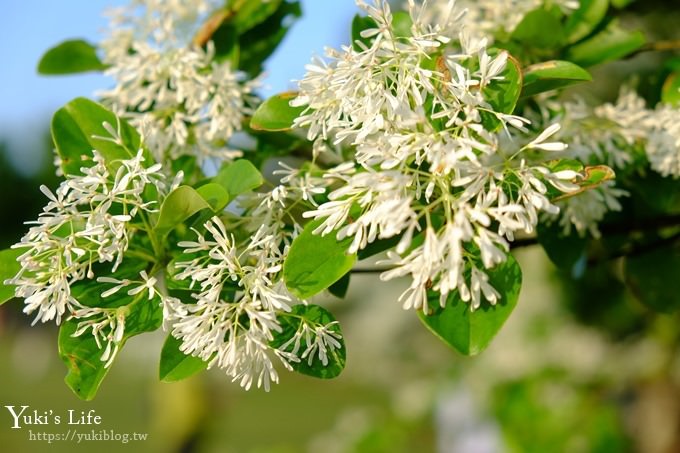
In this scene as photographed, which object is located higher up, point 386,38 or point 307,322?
point 386,38

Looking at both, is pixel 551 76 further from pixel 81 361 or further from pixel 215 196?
pixel 81 361

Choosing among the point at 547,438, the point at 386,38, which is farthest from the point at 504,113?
the point at 547,438

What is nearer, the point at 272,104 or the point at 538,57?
the point at 272,104

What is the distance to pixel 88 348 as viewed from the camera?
0.63m

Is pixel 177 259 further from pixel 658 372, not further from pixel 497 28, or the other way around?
pixel 658 372

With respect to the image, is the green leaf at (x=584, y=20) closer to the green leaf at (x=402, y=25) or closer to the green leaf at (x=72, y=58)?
A: the green leaf at (x=402, y=25)

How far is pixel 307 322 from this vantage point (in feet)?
2.04

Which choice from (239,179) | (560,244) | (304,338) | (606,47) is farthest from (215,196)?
(606,47)

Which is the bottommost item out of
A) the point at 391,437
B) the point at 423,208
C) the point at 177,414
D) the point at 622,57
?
the point at 177,414

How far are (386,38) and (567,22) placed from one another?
17.3 inches

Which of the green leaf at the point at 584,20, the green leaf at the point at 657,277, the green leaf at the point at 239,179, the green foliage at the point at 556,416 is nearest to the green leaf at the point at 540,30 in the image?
the green leaf at the point at 584,20

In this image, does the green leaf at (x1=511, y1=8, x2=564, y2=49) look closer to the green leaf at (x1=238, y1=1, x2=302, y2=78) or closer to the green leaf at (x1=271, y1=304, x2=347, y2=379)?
the green leaf at (x1=238, y1=1, x2=302, y2=78)

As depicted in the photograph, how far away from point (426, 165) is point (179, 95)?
→ 354mm

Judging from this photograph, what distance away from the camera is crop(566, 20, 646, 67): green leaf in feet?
2.97
